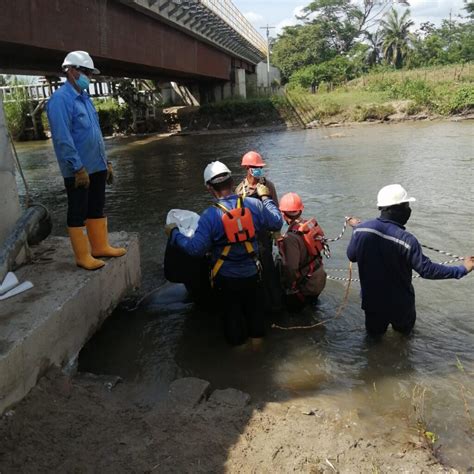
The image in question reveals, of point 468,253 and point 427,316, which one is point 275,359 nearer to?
point 427,316

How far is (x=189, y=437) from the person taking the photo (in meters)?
3.42

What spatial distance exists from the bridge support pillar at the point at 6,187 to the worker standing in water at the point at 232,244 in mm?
1686

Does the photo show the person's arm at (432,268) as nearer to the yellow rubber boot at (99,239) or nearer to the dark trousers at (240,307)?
the dark trousers at (240,307)

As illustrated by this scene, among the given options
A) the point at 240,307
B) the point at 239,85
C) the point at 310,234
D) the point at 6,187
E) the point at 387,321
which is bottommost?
the point at 387,321

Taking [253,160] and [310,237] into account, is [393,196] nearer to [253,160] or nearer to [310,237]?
[310,237]

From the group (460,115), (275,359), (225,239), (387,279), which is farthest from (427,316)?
(460,115)

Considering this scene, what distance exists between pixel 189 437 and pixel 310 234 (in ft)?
8.44

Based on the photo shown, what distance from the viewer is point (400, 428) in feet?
12.2

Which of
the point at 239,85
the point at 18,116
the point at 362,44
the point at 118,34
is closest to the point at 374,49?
the point at 362,44

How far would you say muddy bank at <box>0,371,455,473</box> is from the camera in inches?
125

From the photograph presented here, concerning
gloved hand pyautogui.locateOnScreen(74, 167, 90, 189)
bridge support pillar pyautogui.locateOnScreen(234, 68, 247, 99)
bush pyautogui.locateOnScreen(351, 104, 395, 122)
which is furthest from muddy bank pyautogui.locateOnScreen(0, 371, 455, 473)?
bridge support pillar pyautogui.locateOnScreen(234, 68, 247, 99)

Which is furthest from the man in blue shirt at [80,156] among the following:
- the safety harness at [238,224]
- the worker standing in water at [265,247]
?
the worker standing in water at [265,247]

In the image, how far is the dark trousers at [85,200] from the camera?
4766mm

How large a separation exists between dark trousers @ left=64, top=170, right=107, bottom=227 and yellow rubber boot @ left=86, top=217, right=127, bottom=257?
65 millimetres
